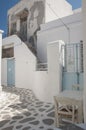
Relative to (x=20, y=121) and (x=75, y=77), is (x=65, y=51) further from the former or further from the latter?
(x=20, y=121)

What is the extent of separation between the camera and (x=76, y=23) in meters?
11.7

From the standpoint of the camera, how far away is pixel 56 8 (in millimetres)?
15969

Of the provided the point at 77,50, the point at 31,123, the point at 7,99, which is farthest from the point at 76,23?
the point at 31,123

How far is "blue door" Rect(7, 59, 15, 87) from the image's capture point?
46.8 ft

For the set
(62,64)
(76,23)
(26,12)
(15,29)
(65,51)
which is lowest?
(62,64)

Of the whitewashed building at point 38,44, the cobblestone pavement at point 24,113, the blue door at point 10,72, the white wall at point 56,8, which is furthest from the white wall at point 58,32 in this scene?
the cobblestone pavement at point 24,113

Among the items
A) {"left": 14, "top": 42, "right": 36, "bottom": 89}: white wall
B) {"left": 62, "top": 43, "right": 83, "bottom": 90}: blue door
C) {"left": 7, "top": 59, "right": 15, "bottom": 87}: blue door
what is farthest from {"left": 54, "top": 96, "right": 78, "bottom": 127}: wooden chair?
{"left": 7, "top": 59, "right": 15, "bottom": 87}: blue door

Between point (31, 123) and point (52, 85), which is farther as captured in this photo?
point (52, 85)

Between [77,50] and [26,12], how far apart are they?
33.7 ft

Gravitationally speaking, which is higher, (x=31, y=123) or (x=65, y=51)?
(x=65, y=51)

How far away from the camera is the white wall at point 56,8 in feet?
48.7

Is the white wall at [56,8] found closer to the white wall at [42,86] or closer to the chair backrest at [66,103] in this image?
the white wall at [42,86]

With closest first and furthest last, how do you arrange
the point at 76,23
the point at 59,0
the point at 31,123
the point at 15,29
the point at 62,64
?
1. the point at 31,123
2. the point at 62,64
3. the point at 76,23
4. the point at 59,0
5. the point at 15,29

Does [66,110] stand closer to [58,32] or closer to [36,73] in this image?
[36,73]
